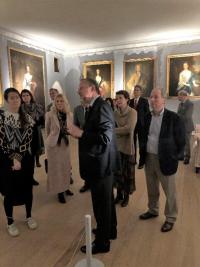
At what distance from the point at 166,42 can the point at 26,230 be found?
328 inches

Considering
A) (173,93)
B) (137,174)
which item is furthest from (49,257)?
(173,93)

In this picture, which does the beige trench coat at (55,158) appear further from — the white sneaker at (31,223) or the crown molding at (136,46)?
the crown molding at (136,46)

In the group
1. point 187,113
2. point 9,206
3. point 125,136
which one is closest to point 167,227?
point 125,136

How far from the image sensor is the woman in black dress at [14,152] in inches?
112

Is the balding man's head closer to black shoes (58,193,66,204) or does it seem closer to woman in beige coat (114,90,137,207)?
woman in beige coat (114,90,137,207)

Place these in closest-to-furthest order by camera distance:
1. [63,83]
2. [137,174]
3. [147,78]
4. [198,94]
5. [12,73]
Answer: [137,174] → [12,73] → [198,94] → [147,78] → [63,83]

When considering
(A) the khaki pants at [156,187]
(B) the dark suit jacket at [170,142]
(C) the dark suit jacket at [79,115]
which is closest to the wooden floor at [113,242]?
(A) the khaki pants at [156,187]

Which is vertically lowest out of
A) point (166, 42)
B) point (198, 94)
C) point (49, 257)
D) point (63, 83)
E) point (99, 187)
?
point (49, 257)

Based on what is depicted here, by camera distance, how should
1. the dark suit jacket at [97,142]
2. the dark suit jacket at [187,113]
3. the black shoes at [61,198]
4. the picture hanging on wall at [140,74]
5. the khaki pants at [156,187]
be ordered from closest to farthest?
1. the dark suit jacket at [97,142]
2. the khaki pants at [156,187]
3. the black shoes at [61,198]
4. the dark suit jacket at [187,113]
5. the picture hanging on wall at [140,74]

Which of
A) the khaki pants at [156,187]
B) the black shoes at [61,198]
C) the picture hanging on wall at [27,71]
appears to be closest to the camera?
the khaki pants at [156,187]

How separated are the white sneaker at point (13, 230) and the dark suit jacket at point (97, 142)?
1.45 meters

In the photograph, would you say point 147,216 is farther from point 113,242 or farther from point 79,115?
point 79,115

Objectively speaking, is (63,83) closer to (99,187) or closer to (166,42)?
(166,42)

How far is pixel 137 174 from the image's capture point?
5379 mm
